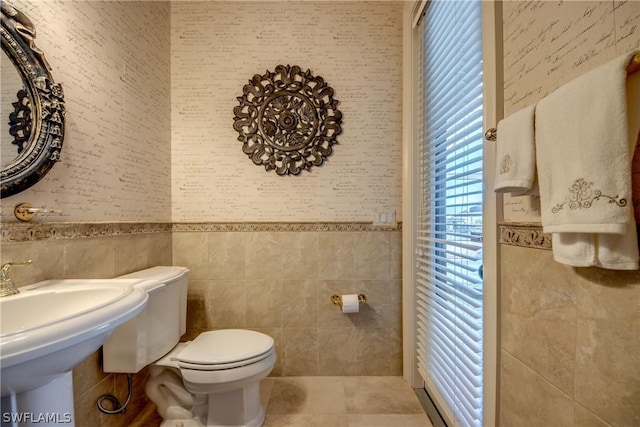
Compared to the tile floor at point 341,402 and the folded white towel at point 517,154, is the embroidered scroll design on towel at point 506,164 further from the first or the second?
the tile floor at point 341,402

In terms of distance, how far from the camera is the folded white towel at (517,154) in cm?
60

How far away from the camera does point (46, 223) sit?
3.16 feet

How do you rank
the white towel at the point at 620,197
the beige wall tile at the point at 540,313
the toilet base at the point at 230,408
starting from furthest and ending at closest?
the toilet base at the point at 230,408 < the beige wall tile at the point at 540,313 < the white towel at the point at 620,197

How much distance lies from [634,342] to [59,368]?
1.20 metres

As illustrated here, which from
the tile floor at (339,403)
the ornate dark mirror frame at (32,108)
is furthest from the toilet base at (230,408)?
the ornate dark mirror frame at (32,108)

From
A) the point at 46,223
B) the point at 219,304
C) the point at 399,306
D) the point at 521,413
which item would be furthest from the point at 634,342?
the point at 219,304

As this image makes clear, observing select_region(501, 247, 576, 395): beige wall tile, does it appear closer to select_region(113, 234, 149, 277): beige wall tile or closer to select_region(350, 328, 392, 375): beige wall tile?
select_region(350, 328, 392, 375): beige wall tile

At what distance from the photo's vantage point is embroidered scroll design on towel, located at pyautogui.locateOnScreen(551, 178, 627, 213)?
451mm

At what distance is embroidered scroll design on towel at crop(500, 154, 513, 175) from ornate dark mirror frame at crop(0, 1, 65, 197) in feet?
4.90

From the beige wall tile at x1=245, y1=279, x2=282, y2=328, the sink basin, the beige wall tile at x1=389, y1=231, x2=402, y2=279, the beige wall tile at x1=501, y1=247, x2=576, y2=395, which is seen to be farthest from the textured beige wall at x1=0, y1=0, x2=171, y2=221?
the beige wall tile at x1=501, y1=247, x2=576, y2=395

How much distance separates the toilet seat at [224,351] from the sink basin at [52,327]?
0.52 meters

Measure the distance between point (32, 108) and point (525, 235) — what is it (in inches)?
64.9

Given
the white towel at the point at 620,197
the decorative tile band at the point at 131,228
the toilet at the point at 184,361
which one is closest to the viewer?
the white towel at the point at 620,197

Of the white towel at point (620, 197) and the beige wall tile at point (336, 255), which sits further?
the beige wall tile at point (336, 255)
